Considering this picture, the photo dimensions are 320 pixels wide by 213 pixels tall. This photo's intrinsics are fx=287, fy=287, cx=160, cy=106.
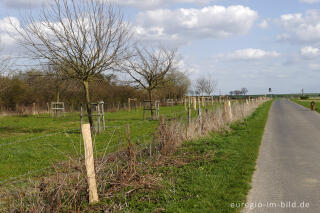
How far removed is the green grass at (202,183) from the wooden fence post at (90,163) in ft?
2.06

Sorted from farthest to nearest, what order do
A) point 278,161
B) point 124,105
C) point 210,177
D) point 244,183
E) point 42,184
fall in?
1. point 124,105
2. point 278,161
3. point 210,177
4. point 244,183
5. point 42,184

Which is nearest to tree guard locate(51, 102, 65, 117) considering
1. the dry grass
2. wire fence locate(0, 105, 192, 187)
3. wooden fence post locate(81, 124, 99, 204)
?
wire fence locate(0, 105, 192, 187)

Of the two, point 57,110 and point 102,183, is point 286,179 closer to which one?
point 102,183

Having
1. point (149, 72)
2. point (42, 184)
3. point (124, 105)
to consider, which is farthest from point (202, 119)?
point (124, 105)

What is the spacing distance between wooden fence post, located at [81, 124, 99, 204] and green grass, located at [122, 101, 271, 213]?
628mm

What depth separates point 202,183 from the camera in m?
5.76

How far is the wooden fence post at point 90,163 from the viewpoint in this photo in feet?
14.9

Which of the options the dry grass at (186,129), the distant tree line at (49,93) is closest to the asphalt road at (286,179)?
the dry grass at (186,129)

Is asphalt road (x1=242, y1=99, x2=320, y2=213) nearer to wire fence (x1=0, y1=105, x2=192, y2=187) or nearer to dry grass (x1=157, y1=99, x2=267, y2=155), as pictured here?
dry grass (x1=157, y1=99, x2=267, y2=155)

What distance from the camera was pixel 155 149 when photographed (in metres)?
8.18

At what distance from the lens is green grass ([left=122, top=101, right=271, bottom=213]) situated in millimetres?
4703

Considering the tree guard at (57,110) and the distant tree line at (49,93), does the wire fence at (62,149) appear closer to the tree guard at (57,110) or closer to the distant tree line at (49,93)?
the tree guard at (57,110)

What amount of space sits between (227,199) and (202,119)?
24.2 feet

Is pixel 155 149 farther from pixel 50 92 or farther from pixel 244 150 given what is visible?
pixel 50 92
